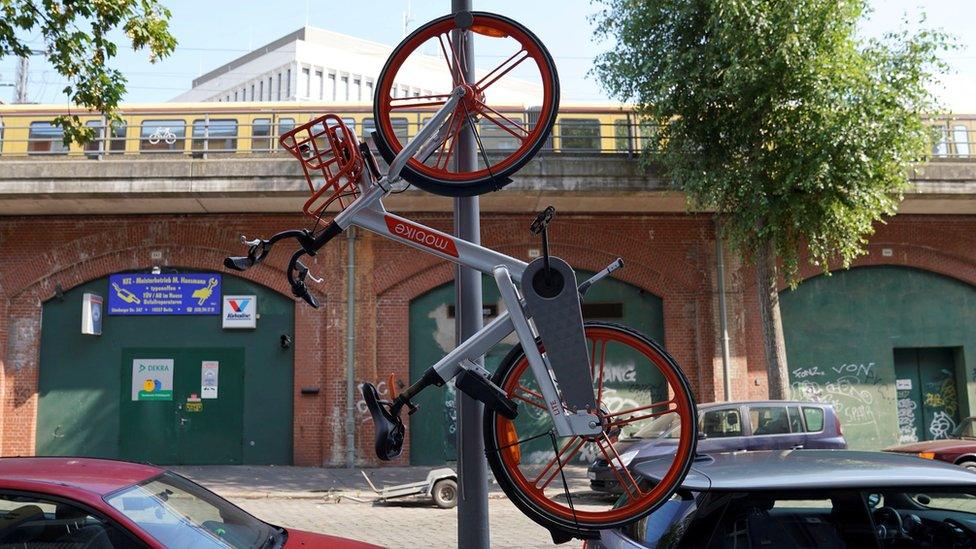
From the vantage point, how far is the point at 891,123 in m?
14.4

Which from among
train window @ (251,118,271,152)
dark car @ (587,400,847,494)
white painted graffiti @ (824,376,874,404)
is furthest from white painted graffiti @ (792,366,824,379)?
train window @ (251,118,271,152)

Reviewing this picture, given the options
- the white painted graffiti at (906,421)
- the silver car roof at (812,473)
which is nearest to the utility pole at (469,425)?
the silver car roof at (812,473)

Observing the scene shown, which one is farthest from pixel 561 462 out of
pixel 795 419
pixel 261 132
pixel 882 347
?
pixel 882 347

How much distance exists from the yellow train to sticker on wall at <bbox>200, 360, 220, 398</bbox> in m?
4.79

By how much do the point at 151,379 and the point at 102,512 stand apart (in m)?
15.9

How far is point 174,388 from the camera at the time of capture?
61.4ft

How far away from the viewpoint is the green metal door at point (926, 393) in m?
19.6

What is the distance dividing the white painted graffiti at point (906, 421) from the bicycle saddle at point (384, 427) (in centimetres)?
1893

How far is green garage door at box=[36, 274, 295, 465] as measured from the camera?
1858cm

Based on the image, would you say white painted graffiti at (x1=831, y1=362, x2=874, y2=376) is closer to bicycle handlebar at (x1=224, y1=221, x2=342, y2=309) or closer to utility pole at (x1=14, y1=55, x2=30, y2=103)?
bicycle handlebar at (x1=224, y1=221, x2=342, y2=309)

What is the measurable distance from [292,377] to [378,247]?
3.56m

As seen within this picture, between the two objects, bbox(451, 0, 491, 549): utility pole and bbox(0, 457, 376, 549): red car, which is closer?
bbox(0, 457, 376, 549): red car

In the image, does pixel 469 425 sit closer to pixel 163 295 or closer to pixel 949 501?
pixel 949 501

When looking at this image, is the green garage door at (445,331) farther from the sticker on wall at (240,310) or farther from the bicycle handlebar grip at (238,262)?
the bicycle handlebar grip at (238,262)
